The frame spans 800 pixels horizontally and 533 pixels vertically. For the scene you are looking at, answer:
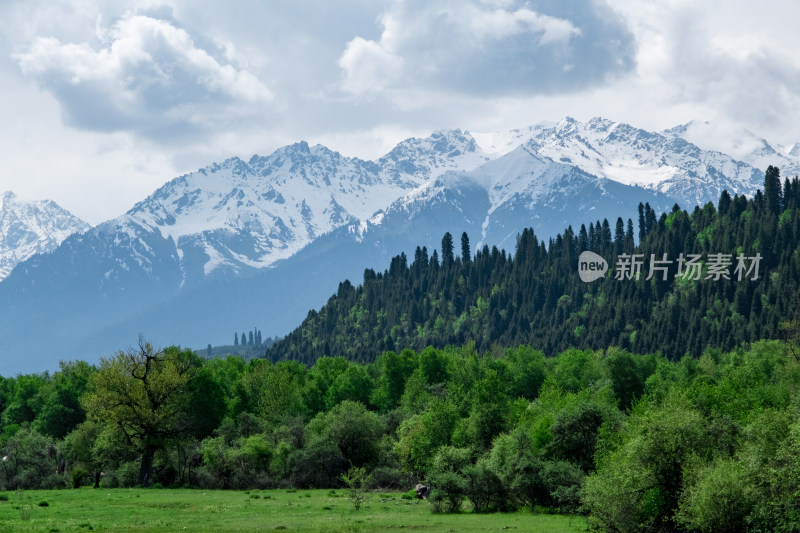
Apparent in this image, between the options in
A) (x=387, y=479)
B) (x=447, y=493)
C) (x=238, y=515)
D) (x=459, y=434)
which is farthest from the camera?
(x=387, y=479)

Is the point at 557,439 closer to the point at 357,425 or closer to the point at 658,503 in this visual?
the point at 658,503

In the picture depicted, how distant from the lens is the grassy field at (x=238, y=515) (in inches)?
2672

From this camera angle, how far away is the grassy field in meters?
67.9

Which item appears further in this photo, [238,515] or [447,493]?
[447,493]

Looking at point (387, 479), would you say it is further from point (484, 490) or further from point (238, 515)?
point (238, 515)

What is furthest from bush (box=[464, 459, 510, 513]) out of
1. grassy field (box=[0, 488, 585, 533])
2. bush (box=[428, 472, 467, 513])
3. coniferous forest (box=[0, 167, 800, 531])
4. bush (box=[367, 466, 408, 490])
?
bush (box=[367, 466, 408, 490])

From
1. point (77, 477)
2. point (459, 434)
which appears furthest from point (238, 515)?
point (77, 477)

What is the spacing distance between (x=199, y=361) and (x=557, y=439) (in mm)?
79309

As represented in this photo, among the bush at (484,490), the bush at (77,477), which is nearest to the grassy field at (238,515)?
the bush at (484,490)

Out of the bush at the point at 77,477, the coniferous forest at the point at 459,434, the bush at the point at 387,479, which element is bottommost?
the bush at the point at 387,479

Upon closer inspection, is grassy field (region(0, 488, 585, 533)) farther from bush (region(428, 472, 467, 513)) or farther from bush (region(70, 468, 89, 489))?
bush (region(70, 468, 89, 489))

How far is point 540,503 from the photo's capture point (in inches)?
3295

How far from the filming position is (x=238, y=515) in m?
76.8

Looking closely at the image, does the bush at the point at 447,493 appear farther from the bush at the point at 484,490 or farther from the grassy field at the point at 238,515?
A: the grassy field at the point at 238,515
